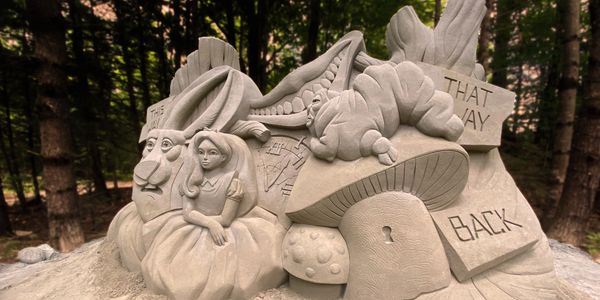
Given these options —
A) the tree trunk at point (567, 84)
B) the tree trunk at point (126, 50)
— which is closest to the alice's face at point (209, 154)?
the tree trunk at point (126, 50)

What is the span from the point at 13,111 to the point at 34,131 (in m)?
0.55

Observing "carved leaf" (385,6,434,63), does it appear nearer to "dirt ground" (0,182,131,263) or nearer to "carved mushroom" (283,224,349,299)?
"carved mushroom" (283,224,349,299)

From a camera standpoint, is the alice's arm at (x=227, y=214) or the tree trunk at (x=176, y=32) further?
the tree trunk at (x=176, y=32)

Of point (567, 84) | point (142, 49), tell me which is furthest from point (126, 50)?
point (567, 84)

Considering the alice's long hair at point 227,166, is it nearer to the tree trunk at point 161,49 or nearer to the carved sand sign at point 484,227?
the carved sand sign at point 484,227

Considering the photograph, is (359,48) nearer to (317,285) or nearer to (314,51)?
(317,285)

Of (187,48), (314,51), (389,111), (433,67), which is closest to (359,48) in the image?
(433,67)

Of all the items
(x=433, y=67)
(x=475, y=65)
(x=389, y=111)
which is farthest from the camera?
(x=475, y=65)

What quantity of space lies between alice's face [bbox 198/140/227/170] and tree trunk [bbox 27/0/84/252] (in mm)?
3237

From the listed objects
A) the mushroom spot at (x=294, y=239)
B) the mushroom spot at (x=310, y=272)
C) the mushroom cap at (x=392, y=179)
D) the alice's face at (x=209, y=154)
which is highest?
the alice's face at (x=209, y=154)

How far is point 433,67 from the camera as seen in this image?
2.41m

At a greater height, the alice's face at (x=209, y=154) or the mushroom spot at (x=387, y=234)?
the alice's face at (x=209, y=154)

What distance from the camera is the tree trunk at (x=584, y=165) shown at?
4195 millimetres

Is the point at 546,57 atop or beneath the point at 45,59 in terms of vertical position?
atop
